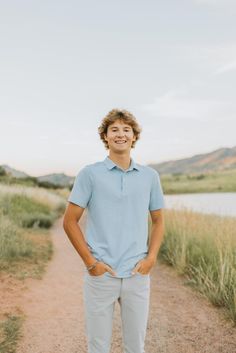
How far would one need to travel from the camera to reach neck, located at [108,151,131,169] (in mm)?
2600

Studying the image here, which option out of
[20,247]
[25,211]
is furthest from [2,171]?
[20,247]

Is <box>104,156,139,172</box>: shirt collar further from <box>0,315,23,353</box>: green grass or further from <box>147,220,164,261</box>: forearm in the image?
<box>0,315,23,353</box>: green grass

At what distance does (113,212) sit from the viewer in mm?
2492

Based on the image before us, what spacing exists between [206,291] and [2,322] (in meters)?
2.45

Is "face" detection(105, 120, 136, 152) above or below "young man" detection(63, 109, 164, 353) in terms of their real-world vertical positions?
above

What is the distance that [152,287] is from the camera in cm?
671

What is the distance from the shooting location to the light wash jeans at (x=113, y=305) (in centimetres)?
249

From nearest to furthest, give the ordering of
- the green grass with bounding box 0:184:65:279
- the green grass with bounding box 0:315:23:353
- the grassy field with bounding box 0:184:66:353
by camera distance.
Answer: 1. the green grass with bounding box 0:315:23:353
2. the grassy field with bounding box 0:184:66:353
3. the green grass with bounding box 0:184:65:279

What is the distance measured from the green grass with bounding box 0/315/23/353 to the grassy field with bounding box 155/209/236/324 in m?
2.15

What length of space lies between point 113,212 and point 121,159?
31 centimetres

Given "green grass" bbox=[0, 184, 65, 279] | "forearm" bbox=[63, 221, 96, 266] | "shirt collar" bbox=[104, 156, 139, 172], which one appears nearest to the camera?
"forearm" bbox=[63, 221, 96, 266]

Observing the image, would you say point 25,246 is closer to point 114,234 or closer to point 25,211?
point 25,211

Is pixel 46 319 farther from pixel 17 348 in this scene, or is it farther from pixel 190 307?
pixel 190 307

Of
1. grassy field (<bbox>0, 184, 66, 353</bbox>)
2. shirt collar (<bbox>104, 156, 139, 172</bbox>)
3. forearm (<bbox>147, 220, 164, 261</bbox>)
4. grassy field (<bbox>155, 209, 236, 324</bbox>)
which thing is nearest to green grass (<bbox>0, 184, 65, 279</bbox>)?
grassy field (<bbox>0, 184, 66, 353</bbox>)
